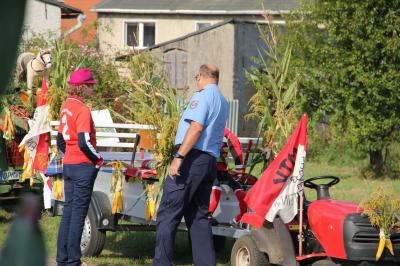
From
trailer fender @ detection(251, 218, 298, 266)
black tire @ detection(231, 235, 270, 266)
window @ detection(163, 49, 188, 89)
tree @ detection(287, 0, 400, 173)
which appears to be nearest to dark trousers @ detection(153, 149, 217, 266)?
black tire @ detection(231, 235, 270, 266)

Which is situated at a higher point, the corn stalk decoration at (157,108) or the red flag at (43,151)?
the corn stalk decoration at (157,108)

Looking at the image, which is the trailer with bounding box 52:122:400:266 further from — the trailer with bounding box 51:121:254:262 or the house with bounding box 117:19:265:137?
the house with bounding box 117:19:265:137

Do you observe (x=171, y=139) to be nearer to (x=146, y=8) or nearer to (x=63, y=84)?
(x=63, y=84)

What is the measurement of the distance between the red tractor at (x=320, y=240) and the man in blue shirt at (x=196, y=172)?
40cm

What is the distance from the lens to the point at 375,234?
6984 mm

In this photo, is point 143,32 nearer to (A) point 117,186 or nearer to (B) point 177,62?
(B) point 177,62

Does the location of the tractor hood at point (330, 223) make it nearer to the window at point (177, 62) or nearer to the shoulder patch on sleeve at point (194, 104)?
the shoulder patch on sleeve at point (194, 104)

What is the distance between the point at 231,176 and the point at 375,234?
181cm

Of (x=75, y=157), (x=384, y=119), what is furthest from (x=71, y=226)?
(x=384, y=119)

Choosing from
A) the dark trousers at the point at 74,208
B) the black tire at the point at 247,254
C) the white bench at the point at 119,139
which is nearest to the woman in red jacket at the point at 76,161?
the dark trousers at the point at 74,208

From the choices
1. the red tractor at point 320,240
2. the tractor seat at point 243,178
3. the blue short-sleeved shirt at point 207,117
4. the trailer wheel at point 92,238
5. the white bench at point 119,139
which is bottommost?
the trailer wheel at point 92,238

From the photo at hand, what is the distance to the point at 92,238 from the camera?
8.92 m

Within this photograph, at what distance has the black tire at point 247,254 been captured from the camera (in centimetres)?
749

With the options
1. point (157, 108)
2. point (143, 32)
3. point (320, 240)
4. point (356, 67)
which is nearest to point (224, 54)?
point (143, 32)
